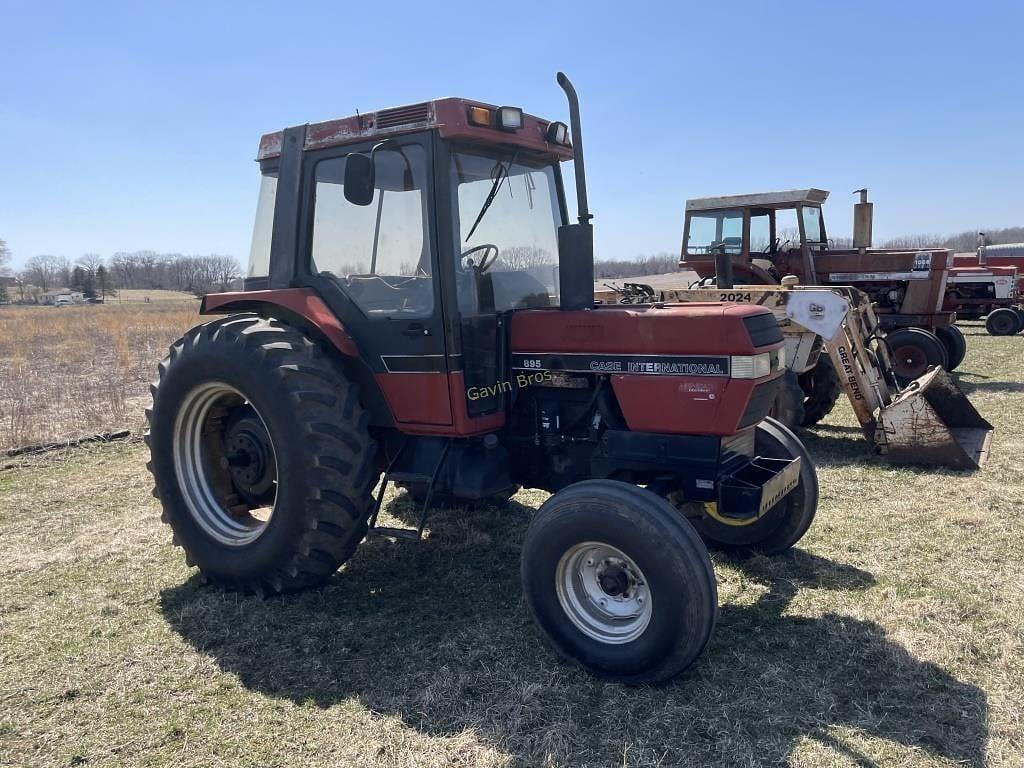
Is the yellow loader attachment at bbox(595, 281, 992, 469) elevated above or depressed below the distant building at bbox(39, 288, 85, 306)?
below

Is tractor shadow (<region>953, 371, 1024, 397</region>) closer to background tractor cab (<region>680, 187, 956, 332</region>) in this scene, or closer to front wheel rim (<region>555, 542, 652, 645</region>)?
background tractor cab (<region>680, 187, 956, 332</region>)

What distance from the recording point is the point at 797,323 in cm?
674

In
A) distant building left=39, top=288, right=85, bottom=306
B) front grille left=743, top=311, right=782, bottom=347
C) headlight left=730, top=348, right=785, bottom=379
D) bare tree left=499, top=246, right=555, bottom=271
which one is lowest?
headlight left=730, top=348, right=785, bottom=379

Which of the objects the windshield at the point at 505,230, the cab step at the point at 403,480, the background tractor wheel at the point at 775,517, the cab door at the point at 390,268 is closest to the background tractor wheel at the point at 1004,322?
the background tractor wheel at the point at 775,517

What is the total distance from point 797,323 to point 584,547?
4.37m

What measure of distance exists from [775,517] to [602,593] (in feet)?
4.96

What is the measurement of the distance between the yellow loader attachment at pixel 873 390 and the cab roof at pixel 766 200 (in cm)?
304

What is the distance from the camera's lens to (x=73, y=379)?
11867mm

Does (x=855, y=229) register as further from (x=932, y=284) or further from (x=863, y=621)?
(x=863, y=621)

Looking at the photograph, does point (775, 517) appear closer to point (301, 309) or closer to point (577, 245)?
point (577, 245)

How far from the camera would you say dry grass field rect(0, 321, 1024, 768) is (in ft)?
9.00

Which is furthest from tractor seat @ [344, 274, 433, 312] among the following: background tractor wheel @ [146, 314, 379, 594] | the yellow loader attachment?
the yellow loader attachment

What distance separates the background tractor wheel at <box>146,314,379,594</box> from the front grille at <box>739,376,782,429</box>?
1.81 meters
